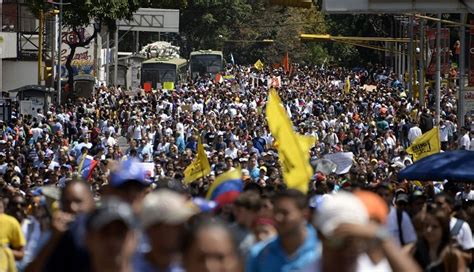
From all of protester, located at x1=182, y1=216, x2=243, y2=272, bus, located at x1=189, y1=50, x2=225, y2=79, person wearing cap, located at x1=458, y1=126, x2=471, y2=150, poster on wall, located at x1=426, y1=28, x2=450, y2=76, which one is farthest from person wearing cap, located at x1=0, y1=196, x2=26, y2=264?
bus, located at x1=189, y1=50, x2=225, y2=79

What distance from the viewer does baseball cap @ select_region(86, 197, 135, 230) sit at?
18.5ft

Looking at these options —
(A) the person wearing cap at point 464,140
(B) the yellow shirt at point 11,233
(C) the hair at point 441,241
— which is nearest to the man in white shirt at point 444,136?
(A) the person wearing cap at point 464,140

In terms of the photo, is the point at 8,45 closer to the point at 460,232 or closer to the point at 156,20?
the point at 156,20

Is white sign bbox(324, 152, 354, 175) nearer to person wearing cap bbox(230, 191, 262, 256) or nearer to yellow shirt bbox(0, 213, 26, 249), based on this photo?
yellow shirt bbox(0, 213, 26, 249)

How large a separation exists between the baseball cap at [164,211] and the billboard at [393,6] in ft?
64.4

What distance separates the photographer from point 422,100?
4472 centimetres

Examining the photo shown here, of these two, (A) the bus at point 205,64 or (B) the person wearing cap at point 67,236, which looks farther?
(A) the bus at point 205,64

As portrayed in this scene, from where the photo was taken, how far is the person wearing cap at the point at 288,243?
7258 millimetres

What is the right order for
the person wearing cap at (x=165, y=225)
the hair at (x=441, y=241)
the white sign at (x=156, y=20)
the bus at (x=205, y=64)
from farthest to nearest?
the white sign at (x=156, y=20)
the bus at (x=205, y=64)
the hair at (x=441, y=241)
the person wearing cap at (x=165, y=225)

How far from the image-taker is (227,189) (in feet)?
32.4

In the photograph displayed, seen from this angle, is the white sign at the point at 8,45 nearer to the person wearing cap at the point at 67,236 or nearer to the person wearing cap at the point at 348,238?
the person wearing cap at the point at 67,236

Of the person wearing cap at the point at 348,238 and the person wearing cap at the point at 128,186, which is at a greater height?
the person wearing cap at the point at 348,238

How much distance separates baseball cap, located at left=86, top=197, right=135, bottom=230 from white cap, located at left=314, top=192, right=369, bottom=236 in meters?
0.75

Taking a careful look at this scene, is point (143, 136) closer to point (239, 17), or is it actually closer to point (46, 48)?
point (46, 48)
